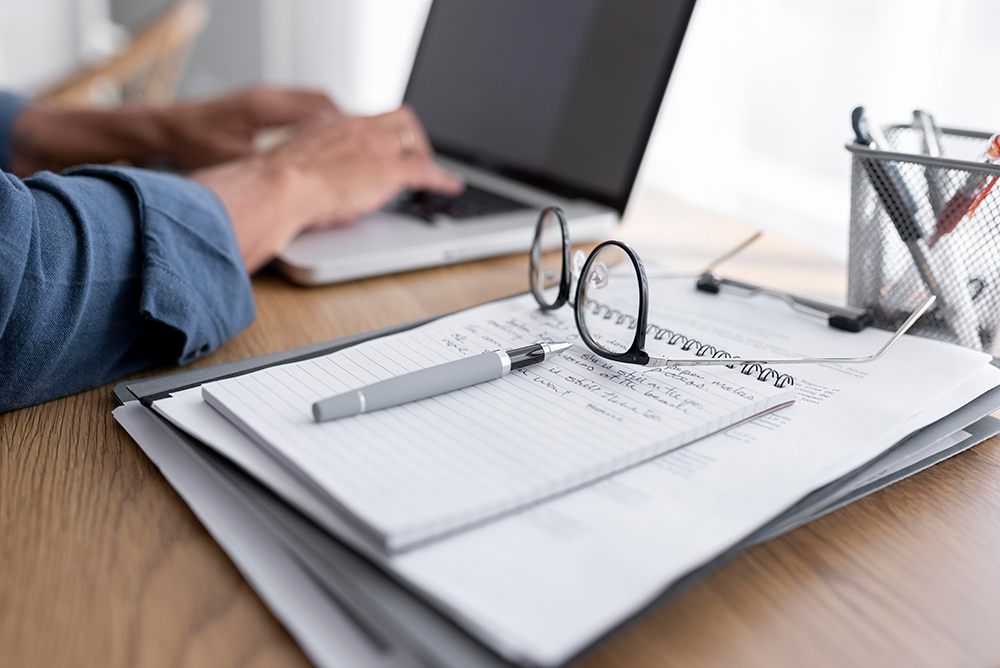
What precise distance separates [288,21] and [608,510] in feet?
10.5

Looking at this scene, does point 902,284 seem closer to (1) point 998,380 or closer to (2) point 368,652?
(1) point 998,380

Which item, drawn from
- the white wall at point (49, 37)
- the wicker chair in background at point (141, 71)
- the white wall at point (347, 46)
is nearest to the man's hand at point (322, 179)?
the wicker chair in background at point (141, 71)

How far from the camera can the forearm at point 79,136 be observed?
95 cm

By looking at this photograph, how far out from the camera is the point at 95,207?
482 mm

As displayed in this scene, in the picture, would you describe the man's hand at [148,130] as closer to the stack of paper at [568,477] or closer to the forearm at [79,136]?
the forearm at [79,136]

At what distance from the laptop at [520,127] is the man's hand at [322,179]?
0.9 inches

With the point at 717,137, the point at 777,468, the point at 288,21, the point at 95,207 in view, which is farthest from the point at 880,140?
the point at 288,21

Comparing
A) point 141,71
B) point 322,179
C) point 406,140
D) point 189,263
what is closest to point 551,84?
point 406,140

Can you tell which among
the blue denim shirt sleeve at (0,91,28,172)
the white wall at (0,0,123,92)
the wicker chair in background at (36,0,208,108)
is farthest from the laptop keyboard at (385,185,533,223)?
the white wall at (0,0,123,92)

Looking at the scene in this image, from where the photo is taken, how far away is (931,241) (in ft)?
1.70

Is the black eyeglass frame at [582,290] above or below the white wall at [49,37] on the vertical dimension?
above

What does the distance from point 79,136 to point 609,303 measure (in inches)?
30.3

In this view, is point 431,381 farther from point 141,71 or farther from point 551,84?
point 141,71

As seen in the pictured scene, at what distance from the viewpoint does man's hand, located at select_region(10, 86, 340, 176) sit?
0.95 meters
